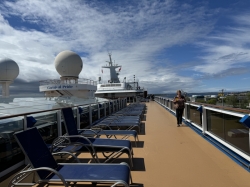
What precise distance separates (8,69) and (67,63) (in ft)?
18.3

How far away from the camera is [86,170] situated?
2340 mm

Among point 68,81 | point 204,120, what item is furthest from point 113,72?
point 204,120

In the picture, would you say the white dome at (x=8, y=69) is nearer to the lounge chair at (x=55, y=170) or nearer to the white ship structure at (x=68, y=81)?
the white ship structure at (x=68, y=81)

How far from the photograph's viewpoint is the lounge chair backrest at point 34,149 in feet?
7.29

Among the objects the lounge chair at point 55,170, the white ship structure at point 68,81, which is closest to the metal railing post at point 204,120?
the lounge chair at point 55,170

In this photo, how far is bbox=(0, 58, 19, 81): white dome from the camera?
2060cm

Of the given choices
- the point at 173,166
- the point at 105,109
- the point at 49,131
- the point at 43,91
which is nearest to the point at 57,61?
the point at 43,91

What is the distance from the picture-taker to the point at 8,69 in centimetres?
2084

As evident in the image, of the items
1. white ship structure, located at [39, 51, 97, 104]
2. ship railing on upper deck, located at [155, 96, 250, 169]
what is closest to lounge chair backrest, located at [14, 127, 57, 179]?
ship railing on upper deck, located at [155, 96, 250, 169]

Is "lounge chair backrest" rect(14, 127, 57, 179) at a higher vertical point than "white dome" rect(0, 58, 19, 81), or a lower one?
lower

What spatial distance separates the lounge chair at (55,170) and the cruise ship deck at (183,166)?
45 centimetres

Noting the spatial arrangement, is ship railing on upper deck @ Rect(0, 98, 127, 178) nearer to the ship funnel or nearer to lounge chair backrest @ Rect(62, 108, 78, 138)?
lounge chair backrest @ Rect(62, 108, 78, 138)

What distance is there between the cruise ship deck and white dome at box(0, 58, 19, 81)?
19892 millimetres

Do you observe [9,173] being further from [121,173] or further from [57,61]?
[57,61]
